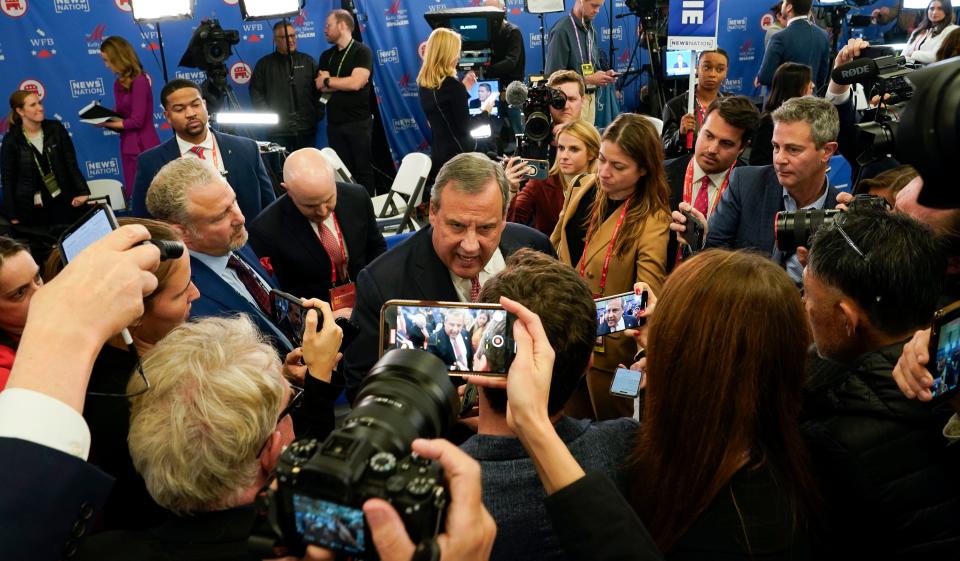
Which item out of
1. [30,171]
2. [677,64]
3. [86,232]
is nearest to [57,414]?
[86,232]

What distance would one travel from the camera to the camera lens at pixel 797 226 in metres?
2.19

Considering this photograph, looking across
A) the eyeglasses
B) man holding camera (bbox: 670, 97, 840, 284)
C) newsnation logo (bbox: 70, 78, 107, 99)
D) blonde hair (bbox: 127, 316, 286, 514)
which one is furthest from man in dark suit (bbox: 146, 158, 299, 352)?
newsnation logo (bbox: 70, 78, 107, 99)

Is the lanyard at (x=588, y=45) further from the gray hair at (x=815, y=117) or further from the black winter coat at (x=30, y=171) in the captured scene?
the black winter coat at (x=30, y=171)

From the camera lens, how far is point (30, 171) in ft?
20.7

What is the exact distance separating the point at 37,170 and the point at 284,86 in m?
2.33

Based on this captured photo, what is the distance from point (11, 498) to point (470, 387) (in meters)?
0.96

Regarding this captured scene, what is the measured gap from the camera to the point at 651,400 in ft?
4.33

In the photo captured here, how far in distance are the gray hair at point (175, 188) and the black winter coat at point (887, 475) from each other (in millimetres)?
2116

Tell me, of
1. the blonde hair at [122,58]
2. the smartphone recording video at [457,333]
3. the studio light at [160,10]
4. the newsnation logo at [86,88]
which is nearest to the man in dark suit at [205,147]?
the studio light at [160,10]

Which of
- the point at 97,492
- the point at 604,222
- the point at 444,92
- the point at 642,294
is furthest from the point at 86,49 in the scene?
the point at 97,492

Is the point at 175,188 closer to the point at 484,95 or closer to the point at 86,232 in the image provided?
the point at 86,232

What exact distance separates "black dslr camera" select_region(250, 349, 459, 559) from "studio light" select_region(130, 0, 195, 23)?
6.05 metres

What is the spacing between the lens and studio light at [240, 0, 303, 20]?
21.0ft

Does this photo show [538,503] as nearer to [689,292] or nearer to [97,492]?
[689,292]
